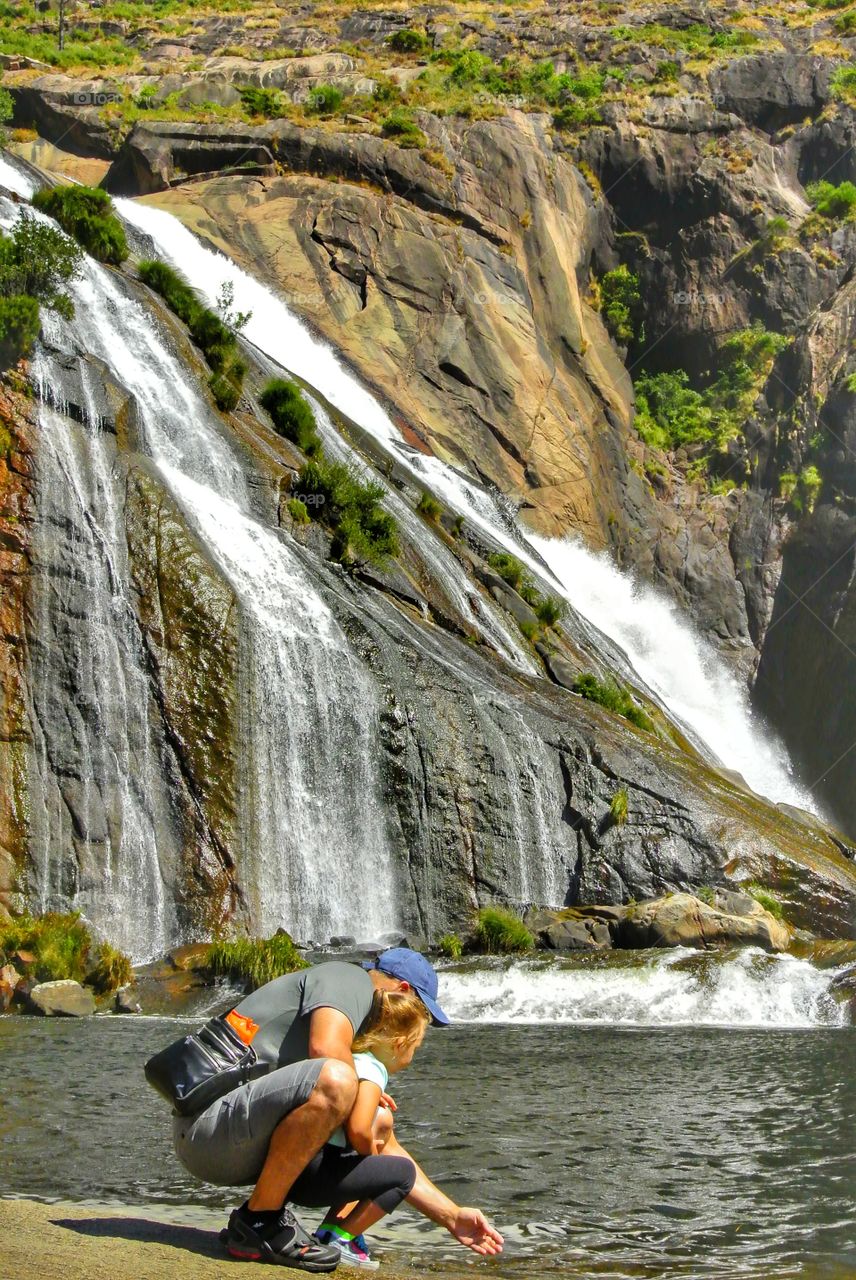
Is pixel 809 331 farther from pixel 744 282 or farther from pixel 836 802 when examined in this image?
pixel 836 802

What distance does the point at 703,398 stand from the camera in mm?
60031

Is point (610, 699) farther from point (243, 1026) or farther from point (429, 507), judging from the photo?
point (243, 1026)

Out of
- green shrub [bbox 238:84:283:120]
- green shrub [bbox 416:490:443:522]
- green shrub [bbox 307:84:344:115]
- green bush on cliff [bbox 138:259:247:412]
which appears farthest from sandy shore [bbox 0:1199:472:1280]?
green shrub [bbox 307:84:344:115]

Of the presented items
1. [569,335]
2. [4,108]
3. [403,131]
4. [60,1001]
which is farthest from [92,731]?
[403,131]

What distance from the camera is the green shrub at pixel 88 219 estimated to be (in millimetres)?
37562

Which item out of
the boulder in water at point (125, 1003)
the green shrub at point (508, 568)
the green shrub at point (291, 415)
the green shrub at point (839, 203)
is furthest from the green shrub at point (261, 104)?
the boulder in water at point (125, 1003)

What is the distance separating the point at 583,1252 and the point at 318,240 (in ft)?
156

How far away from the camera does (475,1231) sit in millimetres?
5902

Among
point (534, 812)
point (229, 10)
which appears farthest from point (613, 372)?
point (229, 10)

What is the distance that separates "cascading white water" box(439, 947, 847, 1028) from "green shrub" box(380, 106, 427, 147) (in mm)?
43112

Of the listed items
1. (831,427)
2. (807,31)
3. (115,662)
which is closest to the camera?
(115,662)

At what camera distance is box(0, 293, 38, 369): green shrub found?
85.1 ft

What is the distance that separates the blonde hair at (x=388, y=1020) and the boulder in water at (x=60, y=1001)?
1202cm

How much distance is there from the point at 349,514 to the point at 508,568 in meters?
7.64
